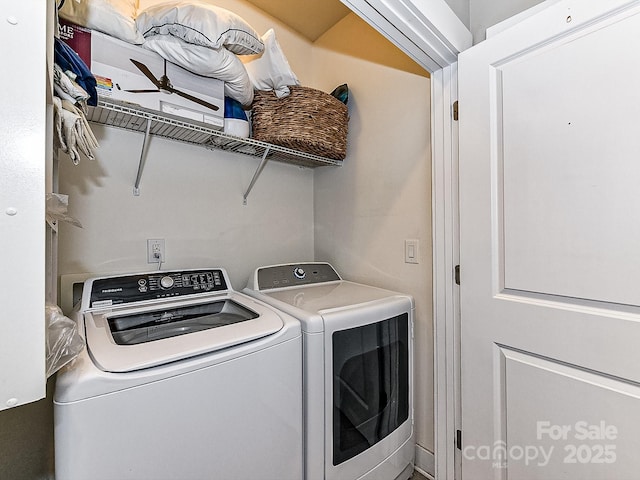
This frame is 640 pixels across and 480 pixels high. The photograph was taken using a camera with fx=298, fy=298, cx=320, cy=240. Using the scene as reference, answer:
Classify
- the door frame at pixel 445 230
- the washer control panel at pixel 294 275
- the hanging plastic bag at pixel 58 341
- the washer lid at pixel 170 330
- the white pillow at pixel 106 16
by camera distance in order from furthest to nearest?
1. the washer control panel at pixel 294 275
2. the door frame at pixel 445 230
3. the white pillow at pixel 106 16
4. the washer lid at pixel 170 330
5. the hanging plastic bag at pixel 58 341

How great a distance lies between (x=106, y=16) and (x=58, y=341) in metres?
1.24

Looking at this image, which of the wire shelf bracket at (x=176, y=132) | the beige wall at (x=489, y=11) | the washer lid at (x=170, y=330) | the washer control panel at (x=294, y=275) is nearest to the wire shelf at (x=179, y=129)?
the wire shelf bracket at (x=176, y=132)

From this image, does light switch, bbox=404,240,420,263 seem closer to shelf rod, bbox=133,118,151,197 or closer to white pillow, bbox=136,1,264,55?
white pillow, bbox=136,1,264,55

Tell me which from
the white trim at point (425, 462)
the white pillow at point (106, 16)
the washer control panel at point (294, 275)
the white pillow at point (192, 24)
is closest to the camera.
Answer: the white pillow at point (106, 16)

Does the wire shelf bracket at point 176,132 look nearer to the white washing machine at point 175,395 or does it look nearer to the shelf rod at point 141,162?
the shelf rod at point 141,162

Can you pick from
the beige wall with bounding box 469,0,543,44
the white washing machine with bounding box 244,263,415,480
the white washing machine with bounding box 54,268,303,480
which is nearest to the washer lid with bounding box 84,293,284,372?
the white washing machine with bounding box 54,268,303,480

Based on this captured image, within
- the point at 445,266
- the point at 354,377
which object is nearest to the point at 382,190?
the point at 445,266

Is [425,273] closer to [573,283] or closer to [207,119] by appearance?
[573,283]

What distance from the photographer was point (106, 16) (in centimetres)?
117

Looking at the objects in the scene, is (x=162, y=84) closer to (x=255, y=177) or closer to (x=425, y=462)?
(x=255, y=177)

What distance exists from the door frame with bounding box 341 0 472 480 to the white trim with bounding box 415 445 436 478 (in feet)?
0.09

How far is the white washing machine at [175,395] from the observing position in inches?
28.5

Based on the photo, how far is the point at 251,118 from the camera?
169cm

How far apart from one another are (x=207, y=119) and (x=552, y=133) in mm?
1431
